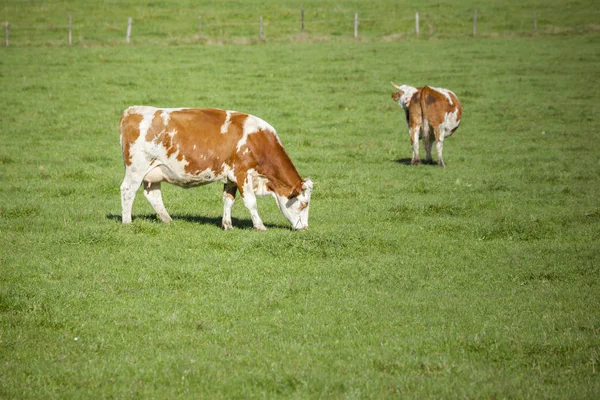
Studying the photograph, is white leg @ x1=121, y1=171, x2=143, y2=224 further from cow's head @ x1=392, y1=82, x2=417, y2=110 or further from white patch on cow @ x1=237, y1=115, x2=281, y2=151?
cow's head @ x1=392, y1=82, x2=417, y2=110

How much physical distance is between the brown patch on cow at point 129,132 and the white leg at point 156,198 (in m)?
0.68

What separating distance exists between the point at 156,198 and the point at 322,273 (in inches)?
156

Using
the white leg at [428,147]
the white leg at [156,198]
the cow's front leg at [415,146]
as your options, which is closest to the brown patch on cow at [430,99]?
the cow's front leg at [415,146]

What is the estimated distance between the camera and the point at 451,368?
7160 mm

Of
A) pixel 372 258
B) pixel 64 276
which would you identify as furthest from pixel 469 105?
pixel 64 276

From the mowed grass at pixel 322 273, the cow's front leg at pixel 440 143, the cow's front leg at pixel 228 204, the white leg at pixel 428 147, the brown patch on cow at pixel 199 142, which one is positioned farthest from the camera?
the white leg at pixel 428 147

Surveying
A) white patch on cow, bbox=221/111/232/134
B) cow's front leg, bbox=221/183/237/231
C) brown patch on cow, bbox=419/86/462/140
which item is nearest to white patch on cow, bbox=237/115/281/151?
white patch on cow, bbox=221/111/232/134

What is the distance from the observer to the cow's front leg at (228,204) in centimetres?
1266

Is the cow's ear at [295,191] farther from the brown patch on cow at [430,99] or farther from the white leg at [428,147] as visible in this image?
the white leg at [428,147]

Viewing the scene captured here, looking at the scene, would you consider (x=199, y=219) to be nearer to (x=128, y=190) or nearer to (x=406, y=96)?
(x=128, y=190)

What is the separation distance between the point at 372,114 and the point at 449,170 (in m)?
7.95

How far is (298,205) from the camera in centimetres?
1259

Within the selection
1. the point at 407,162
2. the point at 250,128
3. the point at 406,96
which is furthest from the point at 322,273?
the point at 406,96

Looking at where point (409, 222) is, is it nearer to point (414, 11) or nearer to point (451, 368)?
point (451, 368)
